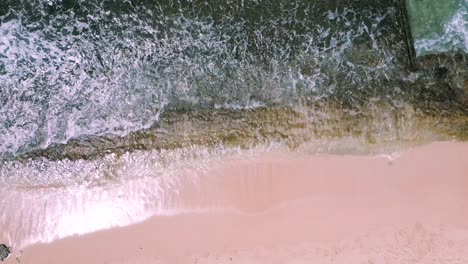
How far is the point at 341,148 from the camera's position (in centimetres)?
610

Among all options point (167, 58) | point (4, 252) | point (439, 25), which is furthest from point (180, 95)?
point (439, 25)

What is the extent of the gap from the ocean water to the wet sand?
7.0 inches

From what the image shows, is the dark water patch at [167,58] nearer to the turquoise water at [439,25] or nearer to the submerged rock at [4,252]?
the turquoise water at [439,25]

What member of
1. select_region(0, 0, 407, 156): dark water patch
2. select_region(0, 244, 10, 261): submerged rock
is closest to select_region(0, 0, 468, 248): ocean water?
select_region(0, 0, 407, 156): dark water patch

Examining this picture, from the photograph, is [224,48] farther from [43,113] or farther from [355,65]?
[43,113]

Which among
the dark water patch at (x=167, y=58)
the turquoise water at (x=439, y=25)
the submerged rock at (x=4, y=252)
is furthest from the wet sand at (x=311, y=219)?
the turquoise water at (x=439, y=25)

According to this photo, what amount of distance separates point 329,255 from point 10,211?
4060 millimetres

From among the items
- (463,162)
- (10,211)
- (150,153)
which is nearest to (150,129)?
(150,153)

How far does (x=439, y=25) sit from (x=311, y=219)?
10.4ft

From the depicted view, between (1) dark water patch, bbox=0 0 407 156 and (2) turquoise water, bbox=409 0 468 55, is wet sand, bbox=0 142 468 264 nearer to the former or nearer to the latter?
(1) dark water patch, bbox=0 0 407 156

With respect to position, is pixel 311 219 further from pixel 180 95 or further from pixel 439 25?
pixel 439 25

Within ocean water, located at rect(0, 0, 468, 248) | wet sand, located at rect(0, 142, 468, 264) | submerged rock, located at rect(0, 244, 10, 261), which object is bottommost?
submerged rock, located at rect(0, 244, 10, 261)

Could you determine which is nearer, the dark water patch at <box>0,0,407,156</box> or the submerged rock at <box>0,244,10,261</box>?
the submerged rock at <box>0,244,10,261</box>

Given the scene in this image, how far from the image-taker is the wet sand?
570 cm
